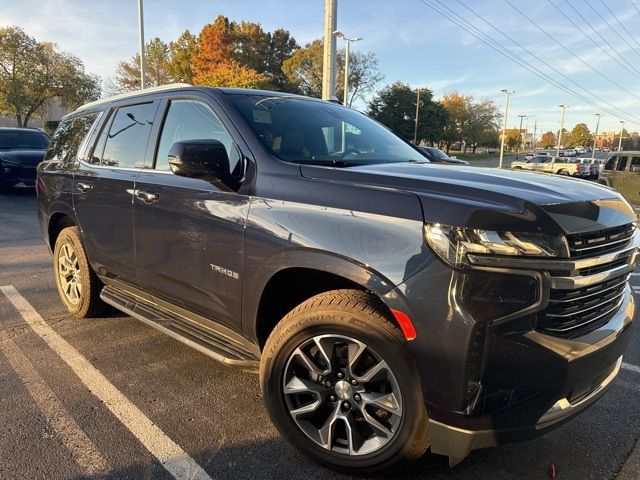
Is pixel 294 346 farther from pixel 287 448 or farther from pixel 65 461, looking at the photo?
pixel 65 461

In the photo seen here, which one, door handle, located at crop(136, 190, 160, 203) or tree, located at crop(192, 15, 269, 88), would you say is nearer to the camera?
door handle, located at crop(136, 190, 160, 203)

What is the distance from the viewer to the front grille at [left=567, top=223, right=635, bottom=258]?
6.49ft

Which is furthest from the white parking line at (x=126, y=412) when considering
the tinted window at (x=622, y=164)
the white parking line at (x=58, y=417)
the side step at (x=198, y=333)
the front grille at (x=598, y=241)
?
the tinted window at (x=622, y=164)

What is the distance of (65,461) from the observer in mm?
2484

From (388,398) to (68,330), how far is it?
321 cm

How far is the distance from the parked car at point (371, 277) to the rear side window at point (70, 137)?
4.22ft

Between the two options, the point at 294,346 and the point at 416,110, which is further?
the point at 416,110

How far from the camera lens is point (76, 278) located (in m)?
4.48

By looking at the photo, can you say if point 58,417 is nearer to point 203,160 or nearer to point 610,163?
point 203,160

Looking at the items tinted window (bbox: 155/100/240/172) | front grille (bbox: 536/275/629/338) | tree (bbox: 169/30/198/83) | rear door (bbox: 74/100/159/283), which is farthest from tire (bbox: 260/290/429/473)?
tree (bbox: 169/30/198/83)

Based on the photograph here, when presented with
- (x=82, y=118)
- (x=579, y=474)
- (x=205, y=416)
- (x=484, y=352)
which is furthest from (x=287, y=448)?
(x=82, y=118)

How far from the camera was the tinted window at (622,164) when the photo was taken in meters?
14.8

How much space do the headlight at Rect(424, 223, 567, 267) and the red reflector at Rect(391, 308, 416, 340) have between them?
296 mm

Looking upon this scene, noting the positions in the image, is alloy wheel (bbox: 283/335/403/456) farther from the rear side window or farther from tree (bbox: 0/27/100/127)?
tree (bbox: 0/27/100/127)
